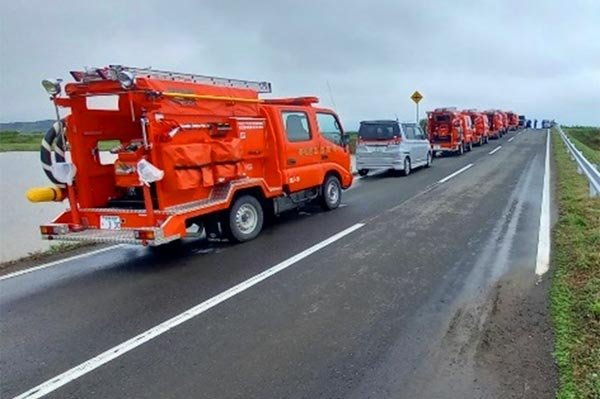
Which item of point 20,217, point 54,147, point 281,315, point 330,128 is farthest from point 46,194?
point 330,128

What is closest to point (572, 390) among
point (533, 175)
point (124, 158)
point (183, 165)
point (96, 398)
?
point (96, 398)

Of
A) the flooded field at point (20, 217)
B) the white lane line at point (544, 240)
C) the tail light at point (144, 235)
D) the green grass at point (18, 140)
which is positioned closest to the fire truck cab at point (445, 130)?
the white lane line at point (544, 240)

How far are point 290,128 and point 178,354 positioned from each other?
601cm

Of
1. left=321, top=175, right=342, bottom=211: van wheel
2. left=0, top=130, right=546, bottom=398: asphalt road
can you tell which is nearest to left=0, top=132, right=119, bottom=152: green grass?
left=321, top=175, right=342, bottom=211: van wheel

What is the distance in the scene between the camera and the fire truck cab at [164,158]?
6539 mm

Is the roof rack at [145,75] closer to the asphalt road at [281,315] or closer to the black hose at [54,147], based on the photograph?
the black hose at [54,147]

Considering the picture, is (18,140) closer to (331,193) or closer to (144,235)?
(331,193)

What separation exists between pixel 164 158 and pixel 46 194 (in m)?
2.03

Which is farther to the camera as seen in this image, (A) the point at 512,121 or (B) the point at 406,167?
(A) the point at 512,121

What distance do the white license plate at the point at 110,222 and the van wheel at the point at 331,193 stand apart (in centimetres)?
489

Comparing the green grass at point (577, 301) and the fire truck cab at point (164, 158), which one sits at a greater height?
the fire truck cab at point (164, 158)

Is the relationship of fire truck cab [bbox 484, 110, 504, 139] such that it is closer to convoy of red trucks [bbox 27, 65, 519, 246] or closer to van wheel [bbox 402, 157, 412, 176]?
van wheel [bbox 402, 157, 412, 176]

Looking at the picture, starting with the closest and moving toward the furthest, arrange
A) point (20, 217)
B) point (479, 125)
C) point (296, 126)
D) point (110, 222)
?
point (110, 222), point (296, 126), point (20, 217), point (479, 125)

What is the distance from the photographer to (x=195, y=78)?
7.35 metres
